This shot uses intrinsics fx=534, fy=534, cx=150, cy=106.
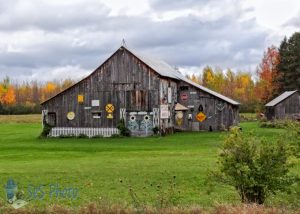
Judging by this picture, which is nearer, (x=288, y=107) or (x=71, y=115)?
(x=71, y=115)

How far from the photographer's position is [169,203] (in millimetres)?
10891

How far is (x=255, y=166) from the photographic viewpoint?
11.3 meters

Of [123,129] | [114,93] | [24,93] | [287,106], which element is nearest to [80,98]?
[114,93]

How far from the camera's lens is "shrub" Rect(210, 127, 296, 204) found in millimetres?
11320

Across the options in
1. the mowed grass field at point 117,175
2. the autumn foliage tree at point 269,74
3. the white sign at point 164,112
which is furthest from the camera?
the autumn foliage tree at point 269,74

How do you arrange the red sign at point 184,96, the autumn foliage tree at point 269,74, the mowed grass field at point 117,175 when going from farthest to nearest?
1. the autumn foliage tree at point 269,74
2. the red sign at point 184,96
3. the mowed grass field at point 117,175

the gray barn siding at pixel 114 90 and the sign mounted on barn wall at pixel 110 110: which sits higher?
the gray barn siding at pixel 114 90

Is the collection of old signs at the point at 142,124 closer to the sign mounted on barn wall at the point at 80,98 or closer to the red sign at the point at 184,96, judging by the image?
the sign mounted on barn wall at the point at 80,98

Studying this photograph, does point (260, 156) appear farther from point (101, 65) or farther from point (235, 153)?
point (101, 65)

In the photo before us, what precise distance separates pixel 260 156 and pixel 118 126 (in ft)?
111

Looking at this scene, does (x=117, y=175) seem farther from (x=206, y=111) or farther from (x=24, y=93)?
(x=24, y=93)

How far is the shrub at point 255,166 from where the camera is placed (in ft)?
37.1

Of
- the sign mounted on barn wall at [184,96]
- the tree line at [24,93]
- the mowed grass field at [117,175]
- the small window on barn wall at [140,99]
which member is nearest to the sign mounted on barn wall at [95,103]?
the small window on barn wall at [140,99]

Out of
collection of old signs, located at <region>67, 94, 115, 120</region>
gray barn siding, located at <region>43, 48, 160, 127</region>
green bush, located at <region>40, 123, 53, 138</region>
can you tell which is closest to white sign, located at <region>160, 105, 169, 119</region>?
gray barn siding, located at <region>43, 48, 160, 127</region>
